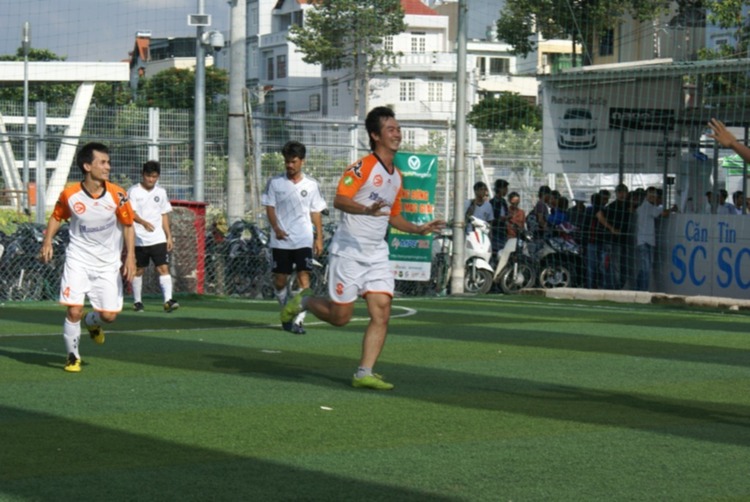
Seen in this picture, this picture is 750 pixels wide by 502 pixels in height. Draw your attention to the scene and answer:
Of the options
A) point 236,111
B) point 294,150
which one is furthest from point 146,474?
point 236,111

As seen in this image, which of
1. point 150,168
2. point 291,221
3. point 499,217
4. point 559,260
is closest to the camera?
point 291,221

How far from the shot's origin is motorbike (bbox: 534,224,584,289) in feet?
81.7

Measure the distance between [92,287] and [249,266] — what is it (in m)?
12.2

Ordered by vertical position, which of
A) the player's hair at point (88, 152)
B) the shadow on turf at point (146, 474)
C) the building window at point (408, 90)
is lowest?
the shadow on turf at point (146, 474)

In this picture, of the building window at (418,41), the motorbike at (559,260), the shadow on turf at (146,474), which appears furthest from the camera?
the building window at (418,41)

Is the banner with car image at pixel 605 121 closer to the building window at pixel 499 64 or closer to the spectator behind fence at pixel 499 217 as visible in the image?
the spectator behind fence at pixel 499 217

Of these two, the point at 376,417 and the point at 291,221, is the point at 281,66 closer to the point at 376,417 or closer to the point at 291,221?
the point at 291,221

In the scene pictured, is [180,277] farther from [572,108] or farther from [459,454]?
[459,454]

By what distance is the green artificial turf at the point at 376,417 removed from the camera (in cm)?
646

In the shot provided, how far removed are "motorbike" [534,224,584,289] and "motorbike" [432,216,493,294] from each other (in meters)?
0.93

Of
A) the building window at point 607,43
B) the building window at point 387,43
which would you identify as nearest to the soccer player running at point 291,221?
the building window at point 607,43

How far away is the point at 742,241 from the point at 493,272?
14.4 ft

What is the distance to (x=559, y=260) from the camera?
82.1 ft

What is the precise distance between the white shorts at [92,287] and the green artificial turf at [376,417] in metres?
0.51
